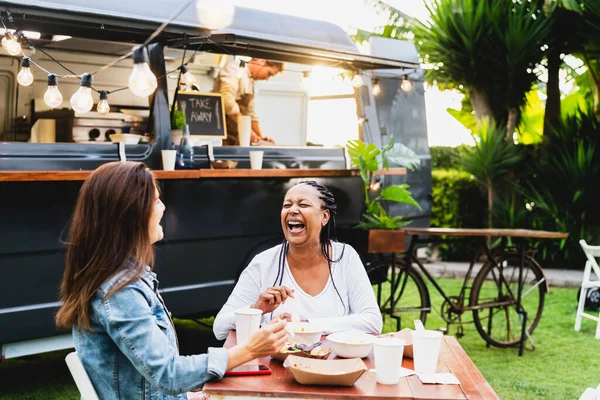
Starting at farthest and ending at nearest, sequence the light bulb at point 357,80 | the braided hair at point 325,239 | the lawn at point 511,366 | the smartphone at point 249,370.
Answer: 1. the light bulb at point 357,80
2. the lawn at point 511,366
3. the braided hair at point 325,239
4. the smartphone at point 249,370

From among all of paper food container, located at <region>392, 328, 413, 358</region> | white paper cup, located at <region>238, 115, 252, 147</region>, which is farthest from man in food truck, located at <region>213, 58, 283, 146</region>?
paper food container, located at <region>392, 328, 413, 358</region>

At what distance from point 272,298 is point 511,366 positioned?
12.1 ft

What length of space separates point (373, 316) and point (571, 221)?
783 cm

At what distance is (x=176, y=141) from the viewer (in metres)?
6.03

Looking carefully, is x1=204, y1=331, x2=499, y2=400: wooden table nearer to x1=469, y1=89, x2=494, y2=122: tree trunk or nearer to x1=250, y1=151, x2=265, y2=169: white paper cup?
x1=250, y1=151, x2=265, y2=169: white paper cup

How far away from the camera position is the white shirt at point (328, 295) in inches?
142

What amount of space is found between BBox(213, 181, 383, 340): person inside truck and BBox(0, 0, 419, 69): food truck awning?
2.08m

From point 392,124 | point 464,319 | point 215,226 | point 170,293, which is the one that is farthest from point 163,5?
point 464,319

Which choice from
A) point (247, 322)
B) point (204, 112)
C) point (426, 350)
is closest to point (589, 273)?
point (204, 112)

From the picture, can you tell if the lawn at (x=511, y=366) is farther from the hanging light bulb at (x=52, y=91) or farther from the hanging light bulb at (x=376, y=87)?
the hanging light bulb at (x=376, y=87)

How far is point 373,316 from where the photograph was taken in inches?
143

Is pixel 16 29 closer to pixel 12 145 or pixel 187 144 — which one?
pixel 12 145

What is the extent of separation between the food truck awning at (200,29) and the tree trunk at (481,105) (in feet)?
14.7

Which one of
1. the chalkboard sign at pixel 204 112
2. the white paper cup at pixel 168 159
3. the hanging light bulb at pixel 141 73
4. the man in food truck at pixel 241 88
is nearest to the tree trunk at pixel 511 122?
the man in food truck at pixel 241 88
